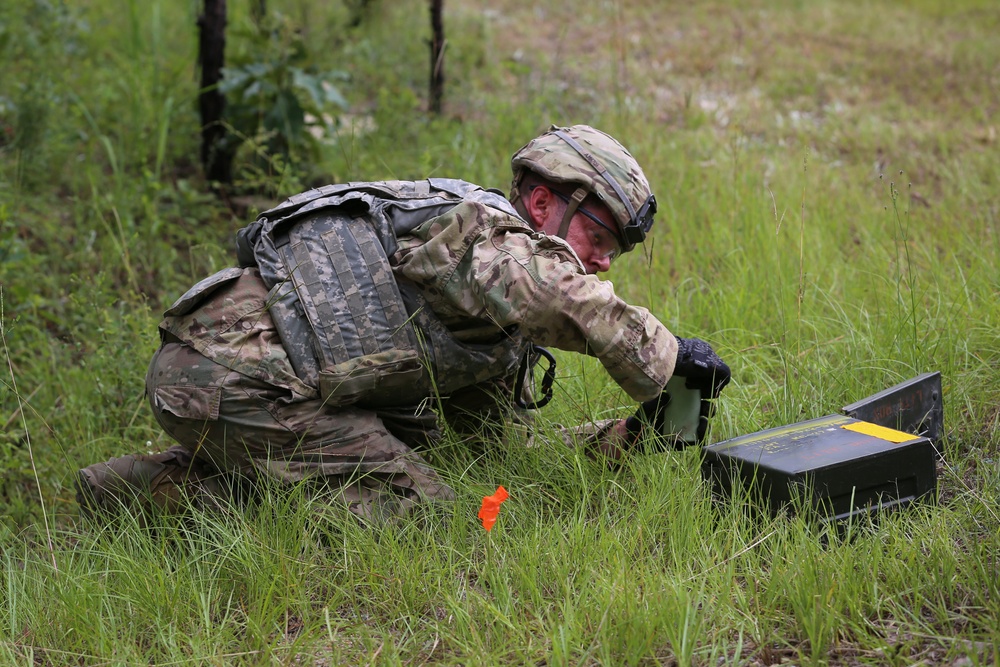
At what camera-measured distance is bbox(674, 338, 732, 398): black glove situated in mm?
2520

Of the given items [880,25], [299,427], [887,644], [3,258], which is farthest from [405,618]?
[880,25]

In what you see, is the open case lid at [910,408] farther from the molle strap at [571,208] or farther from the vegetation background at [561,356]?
the molle strap at [571,208]

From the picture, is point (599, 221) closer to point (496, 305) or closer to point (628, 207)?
point (628, 207)

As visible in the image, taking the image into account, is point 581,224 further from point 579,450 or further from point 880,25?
point 880,25

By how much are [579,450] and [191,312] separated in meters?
1.23

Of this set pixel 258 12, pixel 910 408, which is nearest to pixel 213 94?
pixel 258 12

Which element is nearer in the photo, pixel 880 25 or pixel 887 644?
pixel 887 644

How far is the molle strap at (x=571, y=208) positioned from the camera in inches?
107

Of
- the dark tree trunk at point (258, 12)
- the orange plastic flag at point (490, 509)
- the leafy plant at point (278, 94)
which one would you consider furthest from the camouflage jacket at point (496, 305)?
the dark tree trunk at point (258, 12)

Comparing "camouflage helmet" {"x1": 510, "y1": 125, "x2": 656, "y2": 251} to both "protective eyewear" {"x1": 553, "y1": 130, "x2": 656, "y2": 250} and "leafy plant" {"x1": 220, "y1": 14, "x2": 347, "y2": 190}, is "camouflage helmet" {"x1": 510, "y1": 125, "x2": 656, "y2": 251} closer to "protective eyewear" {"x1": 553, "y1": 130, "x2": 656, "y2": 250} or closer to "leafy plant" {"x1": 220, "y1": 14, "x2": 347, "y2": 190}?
"protective eyewear" {"x1": 553, "y1": 130, "x2": 656, "y2": 250}

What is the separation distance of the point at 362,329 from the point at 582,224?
2.38 feet

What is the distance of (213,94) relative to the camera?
534 centimetres

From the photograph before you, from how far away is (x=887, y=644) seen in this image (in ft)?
6.36

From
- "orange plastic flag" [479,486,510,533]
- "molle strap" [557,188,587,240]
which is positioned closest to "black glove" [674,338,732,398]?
"molle strap" [557,188,587,240]
